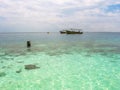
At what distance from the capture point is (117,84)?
1023 centimetres

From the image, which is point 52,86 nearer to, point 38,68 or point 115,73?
point 38,68

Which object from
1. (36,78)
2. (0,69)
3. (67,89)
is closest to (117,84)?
(67,89)

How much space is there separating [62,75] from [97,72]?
3.05 m

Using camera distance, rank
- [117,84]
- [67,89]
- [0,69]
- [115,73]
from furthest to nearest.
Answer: [0,69], [115,73], [117,84], [67,89]

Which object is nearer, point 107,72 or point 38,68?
point 107,72


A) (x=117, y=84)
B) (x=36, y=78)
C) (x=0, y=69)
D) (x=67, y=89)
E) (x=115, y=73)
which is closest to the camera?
(x=67, y=89)

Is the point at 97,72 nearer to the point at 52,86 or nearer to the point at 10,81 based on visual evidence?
the point at 52,86

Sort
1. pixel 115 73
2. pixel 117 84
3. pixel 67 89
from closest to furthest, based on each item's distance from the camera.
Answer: pixel 67 89
pixel 117 84
pixel 115 73

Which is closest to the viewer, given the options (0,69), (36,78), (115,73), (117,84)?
(117,84)

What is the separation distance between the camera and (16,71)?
13359mm

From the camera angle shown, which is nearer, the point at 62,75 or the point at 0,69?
the point at 62,75

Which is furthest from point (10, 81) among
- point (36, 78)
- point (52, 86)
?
point (52, 86)

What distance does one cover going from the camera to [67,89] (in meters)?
9.43

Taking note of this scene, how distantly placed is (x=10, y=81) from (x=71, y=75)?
4670 millimetres
